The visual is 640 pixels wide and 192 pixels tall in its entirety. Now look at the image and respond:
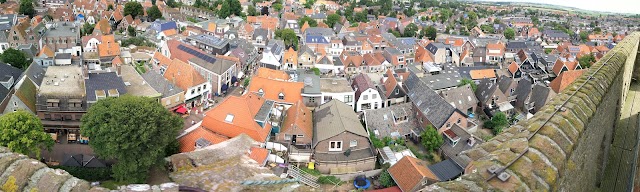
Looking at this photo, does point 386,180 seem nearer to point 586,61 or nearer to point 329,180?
point 329,180

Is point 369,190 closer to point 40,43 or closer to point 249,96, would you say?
point 249,96

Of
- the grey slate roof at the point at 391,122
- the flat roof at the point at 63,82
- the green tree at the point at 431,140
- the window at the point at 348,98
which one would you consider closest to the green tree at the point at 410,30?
the window at the point at 348,98

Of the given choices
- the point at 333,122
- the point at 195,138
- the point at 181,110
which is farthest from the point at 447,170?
the point at 181,110

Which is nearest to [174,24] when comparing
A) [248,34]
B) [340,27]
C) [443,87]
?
[248,34]

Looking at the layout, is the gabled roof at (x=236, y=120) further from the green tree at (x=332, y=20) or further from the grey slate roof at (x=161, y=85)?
the green tree at (x=332, y=20)

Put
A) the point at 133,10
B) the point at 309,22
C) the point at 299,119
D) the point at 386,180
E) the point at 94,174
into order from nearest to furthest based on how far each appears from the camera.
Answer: the point at 94,174 < the point at 386,180 < the point at 299,119 < the point at 133,10 < the point at 309,22

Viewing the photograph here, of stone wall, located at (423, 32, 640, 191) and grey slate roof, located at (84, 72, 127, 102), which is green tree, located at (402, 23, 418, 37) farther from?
stone wall, located at (423, 32, 640, 191)

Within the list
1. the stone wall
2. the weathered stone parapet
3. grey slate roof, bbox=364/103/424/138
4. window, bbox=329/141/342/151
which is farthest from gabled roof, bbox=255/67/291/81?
the stone wall
